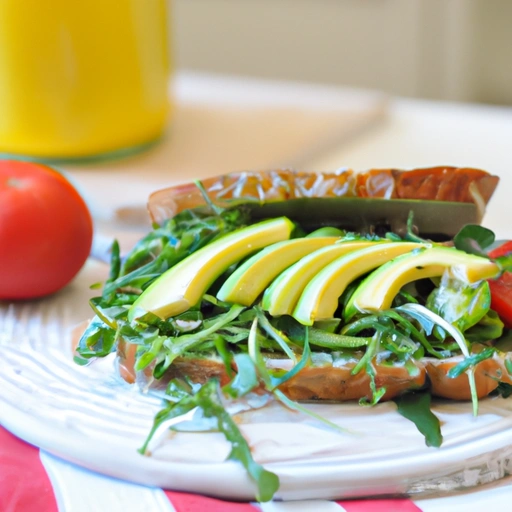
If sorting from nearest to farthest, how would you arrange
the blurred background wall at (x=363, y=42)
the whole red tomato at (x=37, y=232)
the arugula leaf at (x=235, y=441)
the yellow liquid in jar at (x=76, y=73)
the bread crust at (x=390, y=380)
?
the arugula leaf at (x=235, y=441), the bread crust at (x=390, y=380), the whole red tomato at (x=37, y=232), the yellow liquid in jar at (x=76, y=73), the blurred background wall at (x=363, y=42)

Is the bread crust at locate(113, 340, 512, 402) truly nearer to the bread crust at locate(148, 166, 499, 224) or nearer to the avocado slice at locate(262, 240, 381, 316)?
the avocado slice at locate(262, 240, 381, 316)

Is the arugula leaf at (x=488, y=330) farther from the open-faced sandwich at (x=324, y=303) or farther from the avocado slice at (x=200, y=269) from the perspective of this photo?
the avocado slice at (x=200, y=269)

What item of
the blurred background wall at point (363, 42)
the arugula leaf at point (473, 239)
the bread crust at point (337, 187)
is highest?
the bread crust at point (337, 187)

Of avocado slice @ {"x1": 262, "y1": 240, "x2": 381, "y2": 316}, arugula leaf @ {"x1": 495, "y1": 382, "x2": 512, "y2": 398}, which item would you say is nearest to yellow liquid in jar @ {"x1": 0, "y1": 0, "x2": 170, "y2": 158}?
avocado slice @ {"x1": 262, "y1": 240, "x2": 381, "y2": 316}

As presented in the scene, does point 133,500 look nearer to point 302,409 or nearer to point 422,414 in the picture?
point 302,409

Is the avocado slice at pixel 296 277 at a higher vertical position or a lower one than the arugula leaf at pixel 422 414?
higher

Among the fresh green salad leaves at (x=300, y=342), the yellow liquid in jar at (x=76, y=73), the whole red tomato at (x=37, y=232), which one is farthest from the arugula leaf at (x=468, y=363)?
the yellow liquid in jar at (x=76, y=73)

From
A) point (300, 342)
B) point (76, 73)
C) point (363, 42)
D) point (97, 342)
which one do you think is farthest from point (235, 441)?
point (363, 42)
